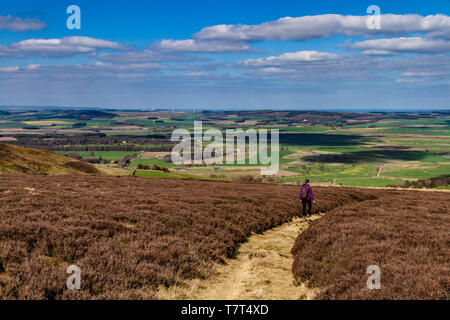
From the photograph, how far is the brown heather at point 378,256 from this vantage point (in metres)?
8.23

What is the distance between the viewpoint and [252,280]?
1084 cm

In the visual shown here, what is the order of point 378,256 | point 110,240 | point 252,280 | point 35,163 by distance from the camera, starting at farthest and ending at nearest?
point 35,163, point 110,240, point 252,280, point 378,256

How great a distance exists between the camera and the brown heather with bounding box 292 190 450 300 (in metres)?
8.23

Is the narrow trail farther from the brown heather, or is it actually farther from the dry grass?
the brown heather

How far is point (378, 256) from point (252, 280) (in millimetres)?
4146

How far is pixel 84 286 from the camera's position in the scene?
27.6 feet

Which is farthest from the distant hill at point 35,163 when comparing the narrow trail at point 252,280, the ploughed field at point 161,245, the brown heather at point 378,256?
the brown heather at point 378,256

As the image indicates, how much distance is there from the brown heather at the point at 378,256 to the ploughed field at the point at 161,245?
0.13 ft

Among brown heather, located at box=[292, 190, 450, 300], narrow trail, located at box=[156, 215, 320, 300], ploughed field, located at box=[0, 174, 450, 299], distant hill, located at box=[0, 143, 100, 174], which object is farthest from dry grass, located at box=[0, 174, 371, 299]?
distant hill, located at box=[0, 143, 100, 174]

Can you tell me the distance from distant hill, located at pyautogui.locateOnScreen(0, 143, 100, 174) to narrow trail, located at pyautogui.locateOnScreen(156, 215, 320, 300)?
4520 centimetres

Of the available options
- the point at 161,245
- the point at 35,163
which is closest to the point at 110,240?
the point at 161,245

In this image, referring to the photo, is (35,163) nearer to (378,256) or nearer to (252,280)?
(252,280)

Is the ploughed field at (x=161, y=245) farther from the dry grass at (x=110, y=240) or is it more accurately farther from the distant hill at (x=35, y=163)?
the distant hill at (x=35, y=163)
